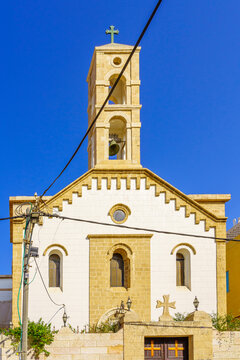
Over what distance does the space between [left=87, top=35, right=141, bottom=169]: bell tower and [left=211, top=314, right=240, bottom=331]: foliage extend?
29.0 feet

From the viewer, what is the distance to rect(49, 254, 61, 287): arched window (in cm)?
3281

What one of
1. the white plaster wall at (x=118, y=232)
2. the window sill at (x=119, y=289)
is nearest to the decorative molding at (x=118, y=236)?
the white plaster wall at (x=118, y=232)

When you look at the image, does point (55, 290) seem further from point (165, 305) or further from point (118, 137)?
Answer: point (118, 137)

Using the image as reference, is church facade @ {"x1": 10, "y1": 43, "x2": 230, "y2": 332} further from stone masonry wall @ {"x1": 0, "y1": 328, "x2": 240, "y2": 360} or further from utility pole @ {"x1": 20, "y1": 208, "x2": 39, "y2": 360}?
utility pole @ {"x1": 20, "y1": 208, "x2": 39, "y2": 360}

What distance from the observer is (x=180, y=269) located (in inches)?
1319

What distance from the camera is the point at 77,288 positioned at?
106 ft

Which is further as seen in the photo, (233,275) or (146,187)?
(233,275)

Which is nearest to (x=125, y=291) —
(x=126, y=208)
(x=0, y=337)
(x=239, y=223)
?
(x=126, y=208)

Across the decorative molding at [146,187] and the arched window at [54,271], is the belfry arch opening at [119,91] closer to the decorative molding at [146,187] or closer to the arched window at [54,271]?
the decorative molding at [146,187]

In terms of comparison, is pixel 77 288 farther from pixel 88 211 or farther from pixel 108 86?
pixel 108 86

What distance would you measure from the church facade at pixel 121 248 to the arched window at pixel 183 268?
52 millimetres

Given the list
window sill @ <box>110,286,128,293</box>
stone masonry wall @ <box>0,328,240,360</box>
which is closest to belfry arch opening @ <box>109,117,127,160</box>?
window sill @ <box>110,286,128,293</box>

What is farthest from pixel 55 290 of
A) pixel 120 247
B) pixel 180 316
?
pixel 180 316

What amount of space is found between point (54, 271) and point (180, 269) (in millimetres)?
6527
